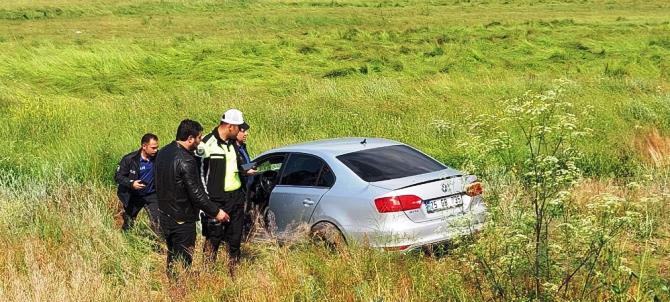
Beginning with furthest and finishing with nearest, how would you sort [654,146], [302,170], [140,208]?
[654,146] → [140,208] → [302,170]

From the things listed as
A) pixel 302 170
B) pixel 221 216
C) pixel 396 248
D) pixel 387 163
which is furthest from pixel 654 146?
pixel 221 216

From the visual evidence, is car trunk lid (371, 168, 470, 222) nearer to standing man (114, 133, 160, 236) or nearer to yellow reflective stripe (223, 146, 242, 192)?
yellow reflective stripe (223, 146, 242, 192)

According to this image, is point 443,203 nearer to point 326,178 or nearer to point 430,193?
point 430,193

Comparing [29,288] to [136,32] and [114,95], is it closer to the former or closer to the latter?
[114,95]

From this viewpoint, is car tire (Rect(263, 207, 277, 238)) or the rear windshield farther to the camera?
car tire (Rect(263, 207, 277, 238))

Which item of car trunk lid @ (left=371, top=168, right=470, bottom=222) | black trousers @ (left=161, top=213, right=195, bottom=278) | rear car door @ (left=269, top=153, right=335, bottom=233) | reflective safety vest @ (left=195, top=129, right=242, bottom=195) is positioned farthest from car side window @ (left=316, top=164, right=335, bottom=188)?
black trousers @ (left=161, top=213, right=195, bottom=278)

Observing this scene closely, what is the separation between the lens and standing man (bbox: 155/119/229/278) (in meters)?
7.01

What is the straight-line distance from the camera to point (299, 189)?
852 centimetres

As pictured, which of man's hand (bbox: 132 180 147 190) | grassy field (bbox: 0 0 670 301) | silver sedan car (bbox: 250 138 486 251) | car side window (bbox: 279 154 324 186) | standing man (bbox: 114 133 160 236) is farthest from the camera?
standing man (bbox: 114 133 160 236)

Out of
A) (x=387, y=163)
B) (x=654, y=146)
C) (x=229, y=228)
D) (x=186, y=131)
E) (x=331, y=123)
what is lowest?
(x=654, y=146)

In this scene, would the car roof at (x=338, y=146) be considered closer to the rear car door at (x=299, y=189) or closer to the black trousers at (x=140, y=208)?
the rear car door at (x=299, y=189)

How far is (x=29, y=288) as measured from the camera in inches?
266

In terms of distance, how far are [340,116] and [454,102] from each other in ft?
10.5

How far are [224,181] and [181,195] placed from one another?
487mm
